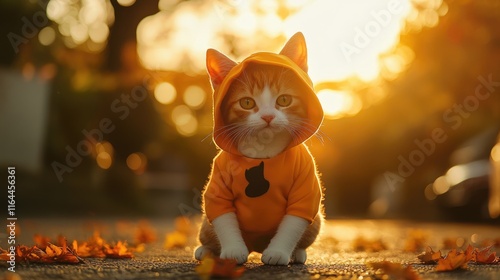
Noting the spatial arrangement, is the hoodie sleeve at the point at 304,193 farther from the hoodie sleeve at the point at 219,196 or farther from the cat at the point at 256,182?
the hoodie sleeve at the point at 219,196

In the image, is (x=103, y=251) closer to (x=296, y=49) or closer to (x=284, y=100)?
(x=284, y=100)

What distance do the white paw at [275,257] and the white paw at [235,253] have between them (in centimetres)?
12

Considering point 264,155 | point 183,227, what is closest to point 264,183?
point 264,155

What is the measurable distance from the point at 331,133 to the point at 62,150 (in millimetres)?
9918

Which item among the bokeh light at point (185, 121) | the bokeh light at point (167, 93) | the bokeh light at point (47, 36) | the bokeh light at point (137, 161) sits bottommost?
the bokeh light at point (137, 161)

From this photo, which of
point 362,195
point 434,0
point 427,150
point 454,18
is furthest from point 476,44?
point 362,195

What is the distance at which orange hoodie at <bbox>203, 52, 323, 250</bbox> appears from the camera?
12.5ft

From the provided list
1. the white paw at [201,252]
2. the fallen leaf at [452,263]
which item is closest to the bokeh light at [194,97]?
the white paw at [201,252]

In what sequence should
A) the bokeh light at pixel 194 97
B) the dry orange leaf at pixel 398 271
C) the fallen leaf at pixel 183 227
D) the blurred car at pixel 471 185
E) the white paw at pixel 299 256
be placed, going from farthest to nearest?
the bokeh light at pixel 194 97
the blurred car at pixel 471 185
the fallen leaf at pixel 183 227
the white paw at pixel 299 256
the dry orange leaf at pixel 398 271

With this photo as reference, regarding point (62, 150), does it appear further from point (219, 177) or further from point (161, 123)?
point (219, 177)

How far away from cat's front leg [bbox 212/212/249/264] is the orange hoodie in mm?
43

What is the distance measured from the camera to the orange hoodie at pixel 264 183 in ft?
12.5

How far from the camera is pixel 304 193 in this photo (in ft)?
12.5

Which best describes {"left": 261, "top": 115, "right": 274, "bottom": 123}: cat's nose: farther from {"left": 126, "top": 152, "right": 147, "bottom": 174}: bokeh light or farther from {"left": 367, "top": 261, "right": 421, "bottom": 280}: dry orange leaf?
{"left": 126, "top": 152, "right": 147, "bottom": 174}: bokeh light
